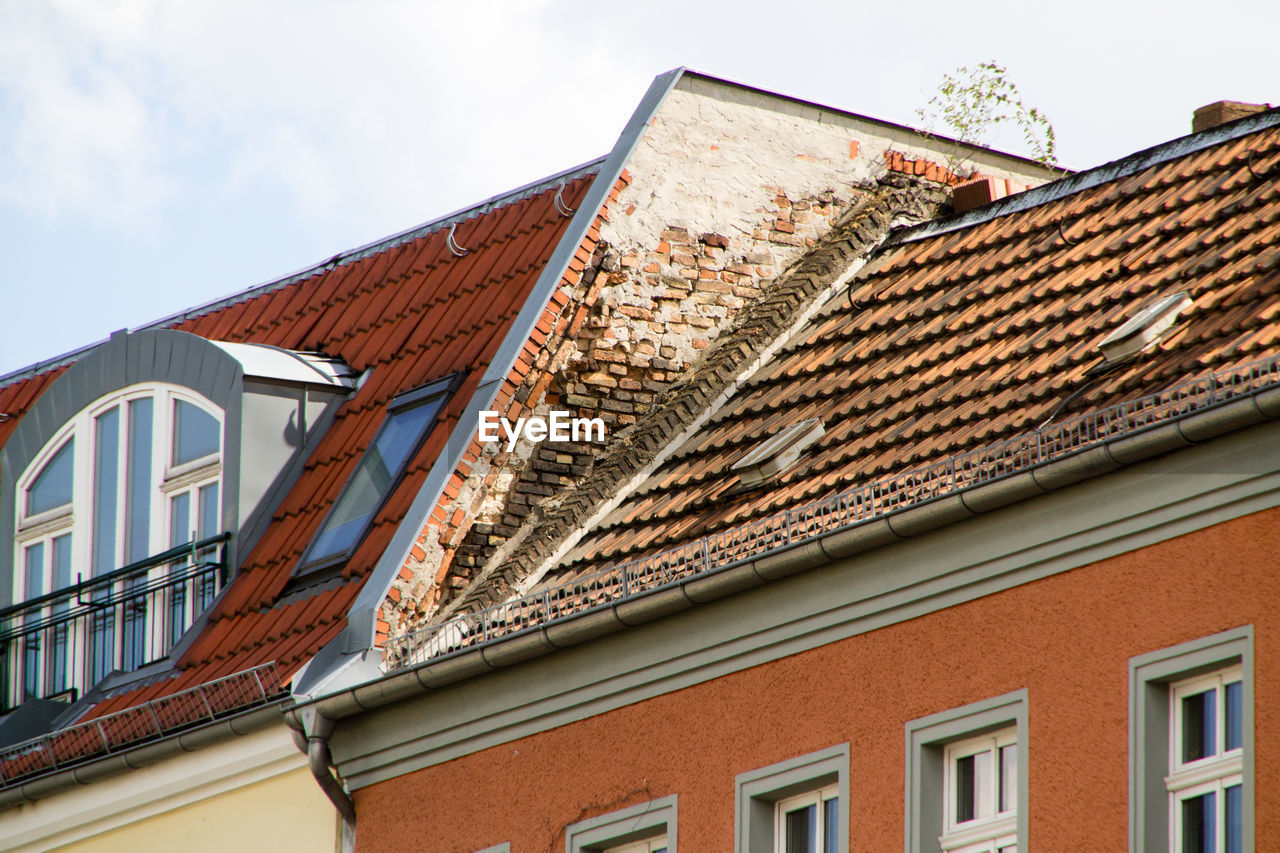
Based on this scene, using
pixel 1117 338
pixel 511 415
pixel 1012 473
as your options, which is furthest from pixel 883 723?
pixel 511 415

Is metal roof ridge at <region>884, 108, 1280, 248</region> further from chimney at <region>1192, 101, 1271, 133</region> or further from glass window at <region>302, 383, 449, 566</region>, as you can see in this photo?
glass window at <region>302, 383, 449, 566</region>

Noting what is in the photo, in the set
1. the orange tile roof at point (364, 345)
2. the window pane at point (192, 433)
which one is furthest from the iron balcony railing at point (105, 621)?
the window pane at point (192, 433)

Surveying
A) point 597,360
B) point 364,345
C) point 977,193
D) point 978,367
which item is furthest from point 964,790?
point 364,345

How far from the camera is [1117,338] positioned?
14328mm

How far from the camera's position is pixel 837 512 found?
47.1 feet

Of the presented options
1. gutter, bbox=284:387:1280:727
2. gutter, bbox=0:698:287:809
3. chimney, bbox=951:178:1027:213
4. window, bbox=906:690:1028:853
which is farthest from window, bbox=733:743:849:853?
chimney, bbox=951:178:1027:213

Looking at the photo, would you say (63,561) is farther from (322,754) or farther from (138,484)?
(322,754)

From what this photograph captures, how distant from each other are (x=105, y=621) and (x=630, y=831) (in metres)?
5.73

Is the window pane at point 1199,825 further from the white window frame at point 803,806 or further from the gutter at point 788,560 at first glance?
the white window frame at point 803,806

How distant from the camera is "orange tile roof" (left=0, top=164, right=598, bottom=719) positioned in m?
17.2

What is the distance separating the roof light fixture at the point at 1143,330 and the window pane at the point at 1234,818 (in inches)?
116

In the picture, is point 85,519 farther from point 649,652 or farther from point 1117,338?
point 1117,338

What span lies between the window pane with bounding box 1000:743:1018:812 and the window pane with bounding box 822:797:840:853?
1047mm

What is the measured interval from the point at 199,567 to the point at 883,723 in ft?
20.8
